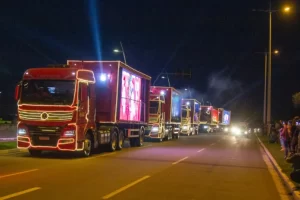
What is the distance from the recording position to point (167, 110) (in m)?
39.9

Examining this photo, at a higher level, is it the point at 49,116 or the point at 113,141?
the point at 49,116

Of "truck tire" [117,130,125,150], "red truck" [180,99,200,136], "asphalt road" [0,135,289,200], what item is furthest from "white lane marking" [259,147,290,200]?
"red truck" [180,99,200,136]

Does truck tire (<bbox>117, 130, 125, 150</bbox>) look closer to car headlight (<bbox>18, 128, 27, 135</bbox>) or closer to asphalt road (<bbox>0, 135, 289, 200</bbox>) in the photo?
asphalt road (<bbox>0, 135, 289, 200</bbox>)

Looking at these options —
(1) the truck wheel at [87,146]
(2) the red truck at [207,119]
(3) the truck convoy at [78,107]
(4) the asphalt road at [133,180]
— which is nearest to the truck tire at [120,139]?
(3) the truck convoy at [78,107]

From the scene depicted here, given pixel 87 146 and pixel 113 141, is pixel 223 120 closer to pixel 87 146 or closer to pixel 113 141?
pixel 113 141

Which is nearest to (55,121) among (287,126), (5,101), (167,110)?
(287,126)

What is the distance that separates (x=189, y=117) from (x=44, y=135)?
37651 mm

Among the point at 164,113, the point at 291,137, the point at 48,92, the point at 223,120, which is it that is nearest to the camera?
the point at 48,92

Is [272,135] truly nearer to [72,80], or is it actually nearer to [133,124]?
[133,124]

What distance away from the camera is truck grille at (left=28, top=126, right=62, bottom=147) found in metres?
19.0

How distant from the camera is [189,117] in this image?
55.6 m

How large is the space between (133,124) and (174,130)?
15.5 m

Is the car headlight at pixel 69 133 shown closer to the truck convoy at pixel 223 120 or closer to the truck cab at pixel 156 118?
the truck cab at pixel 156 118

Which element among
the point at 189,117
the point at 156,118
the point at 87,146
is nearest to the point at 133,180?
the point at 87,146
